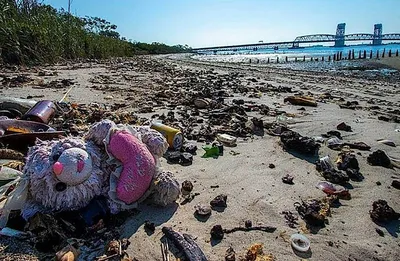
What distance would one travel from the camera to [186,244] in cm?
171

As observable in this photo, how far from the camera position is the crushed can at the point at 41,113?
3443 millimetres

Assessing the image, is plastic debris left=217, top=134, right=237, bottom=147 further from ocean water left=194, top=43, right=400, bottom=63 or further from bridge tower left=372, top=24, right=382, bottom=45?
bridge tower left=372, top=24, right=382, bottom=45

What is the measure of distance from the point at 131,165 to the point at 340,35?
468 feet

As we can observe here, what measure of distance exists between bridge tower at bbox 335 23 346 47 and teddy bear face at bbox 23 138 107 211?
137153 millimetres

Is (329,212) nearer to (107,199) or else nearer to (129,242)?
(129,242)

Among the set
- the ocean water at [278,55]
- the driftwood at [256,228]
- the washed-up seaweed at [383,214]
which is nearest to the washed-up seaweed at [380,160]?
the washed-up seaweed at [383,214]

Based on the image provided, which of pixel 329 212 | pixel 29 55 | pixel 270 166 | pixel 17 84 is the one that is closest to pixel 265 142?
pixel 270 166

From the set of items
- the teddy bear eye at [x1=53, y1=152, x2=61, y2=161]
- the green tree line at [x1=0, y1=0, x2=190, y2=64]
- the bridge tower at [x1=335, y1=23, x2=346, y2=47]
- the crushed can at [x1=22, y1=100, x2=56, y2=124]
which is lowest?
the crushed can at [x1=22, y1=100, x2=56, y2=124]

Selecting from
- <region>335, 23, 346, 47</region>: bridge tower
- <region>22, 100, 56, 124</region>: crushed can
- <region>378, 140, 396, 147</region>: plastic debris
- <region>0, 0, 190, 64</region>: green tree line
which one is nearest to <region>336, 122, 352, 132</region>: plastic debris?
<region>378, 140, 396, 147</region>: plastic debris

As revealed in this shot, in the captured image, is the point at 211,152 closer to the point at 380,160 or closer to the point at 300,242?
the point at 300,242

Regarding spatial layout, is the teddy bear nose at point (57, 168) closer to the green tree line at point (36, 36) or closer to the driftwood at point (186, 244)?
the driftwood at point (186, 244)

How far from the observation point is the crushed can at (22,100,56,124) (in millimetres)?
3443

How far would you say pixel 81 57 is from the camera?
18.9m

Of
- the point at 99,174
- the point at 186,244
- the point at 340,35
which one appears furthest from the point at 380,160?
the point at 340,35
